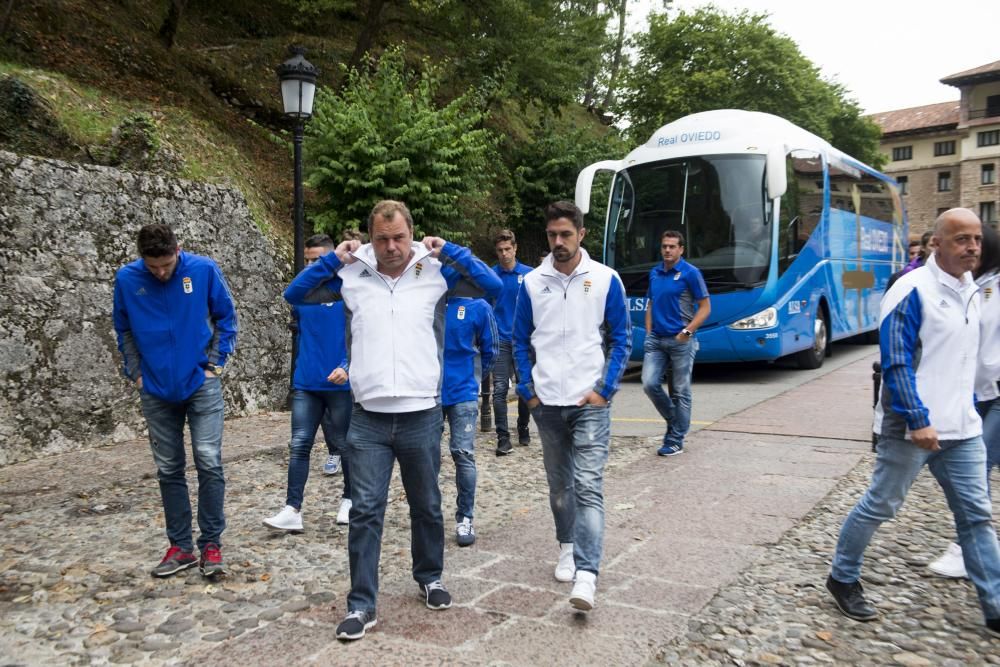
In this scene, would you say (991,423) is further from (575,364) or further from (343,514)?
(343,514)

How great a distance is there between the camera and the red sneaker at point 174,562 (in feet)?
14.6

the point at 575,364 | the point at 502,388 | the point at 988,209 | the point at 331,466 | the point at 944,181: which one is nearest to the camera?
the point at 575,364

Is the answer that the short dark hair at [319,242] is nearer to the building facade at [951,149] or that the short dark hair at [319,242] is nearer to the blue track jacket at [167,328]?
the blue track jacket at [167,328]

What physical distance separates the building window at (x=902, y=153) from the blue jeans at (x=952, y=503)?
230ft

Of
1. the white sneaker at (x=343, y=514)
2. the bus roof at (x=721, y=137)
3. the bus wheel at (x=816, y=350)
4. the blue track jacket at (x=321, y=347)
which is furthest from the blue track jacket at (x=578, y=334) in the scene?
the bus wheel at (x=816, y=350)

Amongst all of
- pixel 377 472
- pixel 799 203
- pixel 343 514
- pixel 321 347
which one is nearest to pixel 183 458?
pixel 321 347


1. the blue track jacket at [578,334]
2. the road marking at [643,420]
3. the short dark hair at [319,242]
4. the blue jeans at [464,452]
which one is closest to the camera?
the blue track jacket at [578,334]

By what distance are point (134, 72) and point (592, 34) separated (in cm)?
1028

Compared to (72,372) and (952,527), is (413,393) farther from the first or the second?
(72,372)

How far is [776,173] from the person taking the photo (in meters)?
11.5

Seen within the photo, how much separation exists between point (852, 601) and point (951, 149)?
226 ft

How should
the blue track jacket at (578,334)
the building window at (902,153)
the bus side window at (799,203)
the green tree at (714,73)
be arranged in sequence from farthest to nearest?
the building window at (902,153) < the green tree at (714,73) < the bus side window at (799,203) < the blue track jacket at (578,334)

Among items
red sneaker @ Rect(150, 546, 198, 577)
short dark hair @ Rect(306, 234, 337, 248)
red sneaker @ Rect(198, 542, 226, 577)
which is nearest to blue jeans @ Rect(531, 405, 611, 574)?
red sneaker @ Rect(198, 542, 226, 577)

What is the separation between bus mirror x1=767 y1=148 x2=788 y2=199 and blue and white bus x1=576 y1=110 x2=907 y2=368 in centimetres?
1
